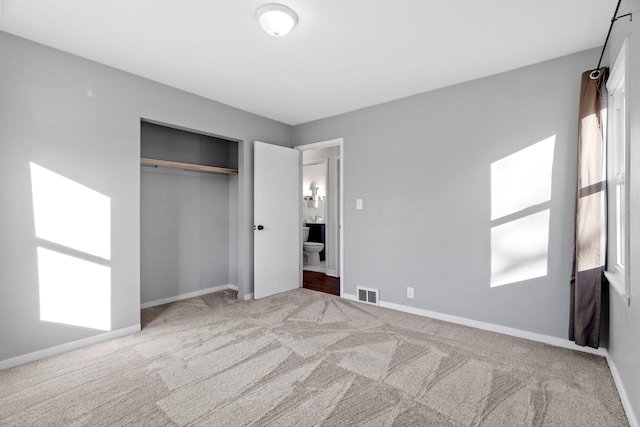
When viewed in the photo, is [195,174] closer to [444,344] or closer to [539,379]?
[444,344]

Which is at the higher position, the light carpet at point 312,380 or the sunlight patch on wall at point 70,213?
the sunlight patch on wall at point 70,213

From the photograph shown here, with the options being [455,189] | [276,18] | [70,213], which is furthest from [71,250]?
[455,189]

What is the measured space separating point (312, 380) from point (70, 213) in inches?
92.9

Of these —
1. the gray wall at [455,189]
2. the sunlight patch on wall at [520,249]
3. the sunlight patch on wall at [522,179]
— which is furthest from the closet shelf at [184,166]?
the sunlight patch on wall at [520,249]

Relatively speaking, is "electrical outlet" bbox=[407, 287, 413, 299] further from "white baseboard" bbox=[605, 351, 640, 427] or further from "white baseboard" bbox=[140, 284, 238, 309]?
"white baseboard" bbox=[140, 284, 238, 309]

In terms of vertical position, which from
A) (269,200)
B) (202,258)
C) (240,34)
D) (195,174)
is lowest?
(202,258)

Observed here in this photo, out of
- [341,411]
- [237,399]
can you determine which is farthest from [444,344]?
[237,399]

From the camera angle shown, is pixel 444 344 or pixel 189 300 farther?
pixel 189 300

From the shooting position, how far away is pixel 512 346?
2.67 metres

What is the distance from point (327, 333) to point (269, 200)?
2.00 metres

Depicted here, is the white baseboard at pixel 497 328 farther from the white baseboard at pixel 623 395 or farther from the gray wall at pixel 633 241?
the gray wall at pixel 633 241

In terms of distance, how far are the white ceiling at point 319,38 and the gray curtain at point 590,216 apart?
1.74 ft

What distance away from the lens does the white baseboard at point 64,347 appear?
2352mm

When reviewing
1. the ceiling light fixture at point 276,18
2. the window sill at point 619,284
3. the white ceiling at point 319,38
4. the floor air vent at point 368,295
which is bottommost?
the floor air vent at point 368,295
